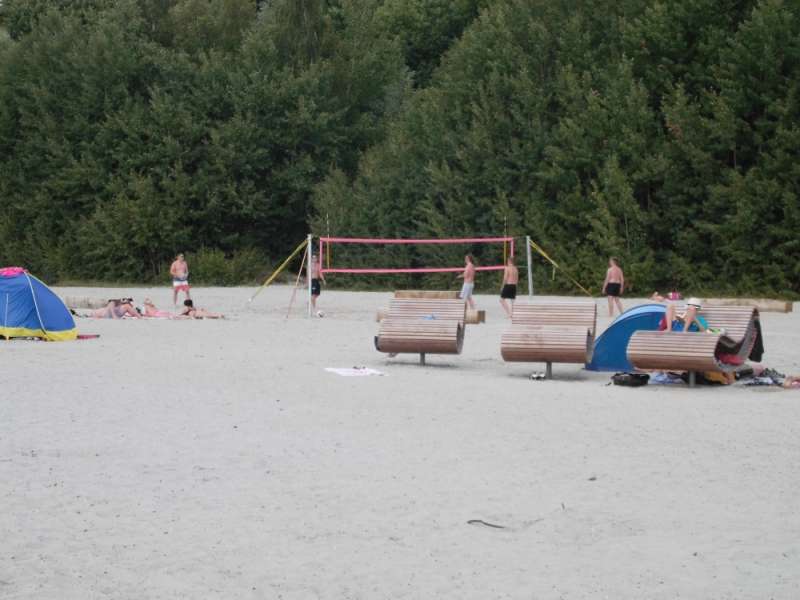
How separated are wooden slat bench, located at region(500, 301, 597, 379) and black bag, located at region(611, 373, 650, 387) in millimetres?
712

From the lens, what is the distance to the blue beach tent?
20953 millimetres

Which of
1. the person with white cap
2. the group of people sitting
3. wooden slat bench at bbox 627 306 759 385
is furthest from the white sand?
the group of people sitting

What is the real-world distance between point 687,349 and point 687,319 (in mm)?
626

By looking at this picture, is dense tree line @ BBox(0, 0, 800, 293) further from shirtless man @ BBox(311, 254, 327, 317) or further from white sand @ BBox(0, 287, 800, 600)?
white sand @ BBox(0, 287, 800, 600)

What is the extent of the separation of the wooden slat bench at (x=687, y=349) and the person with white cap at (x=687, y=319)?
258 millimetres

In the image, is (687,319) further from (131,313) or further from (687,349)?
(131,313)

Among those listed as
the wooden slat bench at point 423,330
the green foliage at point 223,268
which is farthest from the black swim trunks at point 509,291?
the green foliage at point 223,268

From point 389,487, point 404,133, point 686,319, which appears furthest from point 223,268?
point 389,487

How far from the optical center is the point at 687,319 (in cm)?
1507

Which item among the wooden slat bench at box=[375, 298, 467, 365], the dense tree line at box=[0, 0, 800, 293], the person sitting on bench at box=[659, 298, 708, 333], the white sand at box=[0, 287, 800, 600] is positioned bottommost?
the white sand at box=[0, 287, 800, 600]

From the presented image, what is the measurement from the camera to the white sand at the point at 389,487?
6754 mm

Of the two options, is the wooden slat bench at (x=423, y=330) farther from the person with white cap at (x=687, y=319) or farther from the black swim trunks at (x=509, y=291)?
the black swim trunks at (x=509, y=291)

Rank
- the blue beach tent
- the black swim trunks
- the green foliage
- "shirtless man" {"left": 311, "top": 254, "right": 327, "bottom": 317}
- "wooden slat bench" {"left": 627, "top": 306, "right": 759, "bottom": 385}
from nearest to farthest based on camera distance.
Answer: "wooden slat bench" {"left": 627, "top": 306, "right": 759, "bottom": 385}
the blue beach tent
the black swim trunks
"shirtless man" {"left": 311, "top": 254, "right": 327, "bottom": 317}
the green foliage

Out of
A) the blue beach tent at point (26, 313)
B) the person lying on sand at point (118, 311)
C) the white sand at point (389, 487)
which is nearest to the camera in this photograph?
the white sand at point (389, 487)
